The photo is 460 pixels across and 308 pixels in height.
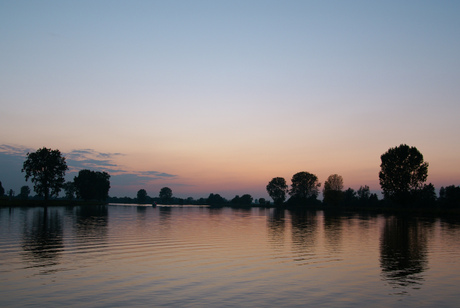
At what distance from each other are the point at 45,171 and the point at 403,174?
424ft

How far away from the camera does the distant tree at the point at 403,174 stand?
120312 mm

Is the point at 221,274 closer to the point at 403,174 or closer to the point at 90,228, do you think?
the point at 90,228

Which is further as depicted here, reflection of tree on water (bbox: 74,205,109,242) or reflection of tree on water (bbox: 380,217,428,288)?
reflection of tree on water (bbox: 74,205,109,242)

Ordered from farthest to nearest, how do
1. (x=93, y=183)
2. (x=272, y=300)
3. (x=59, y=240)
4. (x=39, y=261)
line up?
(x=93, y=183)
(x=59, y=240)
(x=39, y=261)
(x=272, y=300)

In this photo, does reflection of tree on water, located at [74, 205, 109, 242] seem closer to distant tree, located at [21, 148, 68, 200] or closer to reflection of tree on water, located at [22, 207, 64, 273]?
reflection of tree on water, located at [22, 207, 64, 273]

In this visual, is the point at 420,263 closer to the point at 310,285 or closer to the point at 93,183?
the point at 310,285

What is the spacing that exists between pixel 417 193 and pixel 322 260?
109 meters

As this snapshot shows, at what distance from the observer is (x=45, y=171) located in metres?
133

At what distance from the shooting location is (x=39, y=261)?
23172 mm

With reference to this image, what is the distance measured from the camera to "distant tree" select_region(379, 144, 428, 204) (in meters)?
120

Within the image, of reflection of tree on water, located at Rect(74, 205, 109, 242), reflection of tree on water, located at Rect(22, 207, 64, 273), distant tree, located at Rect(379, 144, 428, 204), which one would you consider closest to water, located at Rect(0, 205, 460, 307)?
reflection of tree on water, located at Rect(22, 207, 64, 273)

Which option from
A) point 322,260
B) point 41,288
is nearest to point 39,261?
point 41,288

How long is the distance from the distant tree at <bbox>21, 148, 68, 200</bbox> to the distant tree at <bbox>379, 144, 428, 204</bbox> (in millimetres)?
120192

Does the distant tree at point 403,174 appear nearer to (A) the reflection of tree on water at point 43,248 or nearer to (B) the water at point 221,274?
(B) the water at point 221,274
